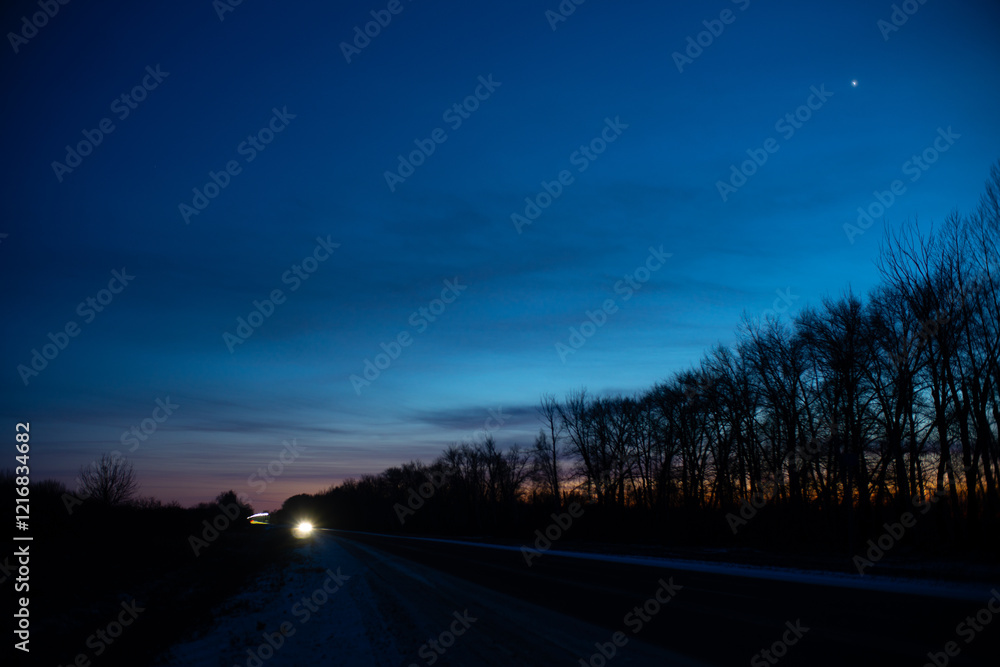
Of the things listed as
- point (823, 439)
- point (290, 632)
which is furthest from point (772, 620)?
point (823, 439)

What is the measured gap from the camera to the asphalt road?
7.44m

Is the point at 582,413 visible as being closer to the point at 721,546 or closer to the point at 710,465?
the point at 710,465

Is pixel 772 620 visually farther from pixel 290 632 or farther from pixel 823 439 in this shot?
pixel 823 439

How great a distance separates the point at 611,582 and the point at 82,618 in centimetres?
1351

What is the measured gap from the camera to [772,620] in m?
9.59

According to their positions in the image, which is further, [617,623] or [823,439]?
[823,439]

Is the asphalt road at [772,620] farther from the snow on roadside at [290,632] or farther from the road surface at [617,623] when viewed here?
the snow on roadside at [290,632]

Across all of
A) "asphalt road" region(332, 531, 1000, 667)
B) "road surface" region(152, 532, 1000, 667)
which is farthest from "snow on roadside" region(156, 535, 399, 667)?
"asphalt road" region(332, 531, 1000, 667)

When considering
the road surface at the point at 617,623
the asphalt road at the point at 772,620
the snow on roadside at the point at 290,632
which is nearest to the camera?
the asphalt road at the point at 772,620

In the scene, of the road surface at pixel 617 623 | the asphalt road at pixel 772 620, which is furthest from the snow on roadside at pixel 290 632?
the asphalt road at pixel 772 620

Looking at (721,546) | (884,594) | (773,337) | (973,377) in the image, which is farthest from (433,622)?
(773,337)

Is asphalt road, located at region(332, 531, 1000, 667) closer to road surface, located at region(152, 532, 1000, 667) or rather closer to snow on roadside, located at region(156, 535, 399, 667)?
road surface, located at region(152, 532, 1000, 667)

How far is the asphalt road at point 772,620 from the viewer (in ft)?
24.4

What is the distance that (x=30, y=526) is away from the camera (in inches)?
894
